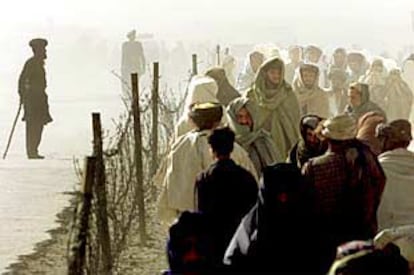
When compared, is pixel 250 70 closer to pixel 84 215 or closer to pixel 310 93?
pixel 310 93

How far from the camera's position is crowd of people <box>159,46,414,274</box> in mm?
5391

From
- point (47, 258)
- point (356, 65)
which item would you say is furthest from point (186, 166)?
point (356, 65)

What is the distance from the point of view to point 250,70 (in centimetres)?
1709

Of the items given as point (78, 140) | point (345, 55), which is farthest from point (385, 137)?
point (78, 140)

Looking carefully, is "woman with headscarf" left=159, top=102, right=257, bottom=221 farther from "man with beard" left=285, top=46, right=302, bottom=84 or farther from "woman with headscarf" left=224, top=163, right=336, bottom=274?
"man with beard" left=285, top=46, right=302, bottom=84

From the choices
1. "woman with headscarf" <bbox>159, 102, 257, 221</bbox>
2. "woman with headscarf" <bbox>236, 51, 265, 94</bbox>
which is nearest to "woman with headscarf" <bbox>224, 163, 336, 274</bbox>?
"woman with headscarf" <bbox>159, 102, 257, 221</bbox>

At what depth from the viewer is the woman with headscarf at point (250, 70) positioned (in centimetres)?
1617

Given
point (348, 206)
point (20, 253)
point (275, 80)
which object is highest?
point (275, 80)

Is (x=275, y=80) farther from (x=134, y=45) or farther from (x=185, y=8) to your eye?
(x=185, y=8)

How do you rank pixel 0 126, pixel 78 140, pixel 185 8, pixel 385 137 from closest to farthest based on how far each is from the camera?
pixel 385 137
pixel 78 140
pixel 0 126
pixel 185 8

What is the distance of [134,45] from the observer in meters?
27.0

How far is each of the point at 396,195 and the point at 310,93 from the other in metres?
5.22

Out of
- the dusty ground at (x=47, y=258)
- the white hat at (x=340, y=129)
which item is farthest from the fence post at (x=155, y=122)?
the white hat at (x=340, y=129)

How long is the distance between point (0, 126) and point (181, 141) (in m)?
15.2
